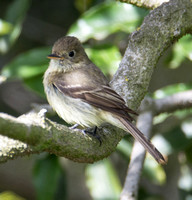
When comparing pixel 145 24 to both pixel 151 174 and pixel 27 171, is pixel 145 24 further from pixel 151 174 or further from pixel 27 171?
pixel 27 171

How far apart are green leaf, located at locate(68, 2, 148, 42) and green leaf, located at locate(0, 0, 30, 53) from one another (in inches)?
26.7

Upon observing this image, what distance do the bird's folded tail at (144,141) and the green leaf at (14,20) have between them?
1.86 metres

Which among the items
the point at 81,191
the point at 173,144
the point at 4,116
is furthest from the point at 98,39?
the point at 4,116

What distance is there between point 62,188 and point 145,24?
2203 mm

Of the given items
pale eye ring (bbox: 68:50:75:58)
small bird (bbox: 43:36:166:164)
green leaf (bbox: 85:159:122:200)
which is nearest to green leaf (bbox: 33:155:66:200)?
green leaf (bbox: 85:159:122:200)

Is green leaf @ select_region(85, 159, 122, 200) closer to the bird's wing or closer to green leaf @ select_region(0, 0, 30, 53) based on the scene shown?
the bird's wing

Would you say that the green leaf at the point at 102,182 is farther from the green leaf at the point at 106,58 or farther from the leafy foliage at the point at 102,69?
the green leaf at the point at 106,58

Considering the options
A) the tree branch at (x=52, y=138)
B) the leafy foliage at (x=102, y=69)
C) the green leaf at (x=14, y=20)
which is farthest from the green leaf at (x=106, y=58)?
the tree branch at (x=52, y=138)

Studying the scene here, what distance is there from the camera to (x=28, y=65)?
14.4 feet

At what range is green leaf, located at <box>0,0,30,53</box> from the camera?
461 centimetres

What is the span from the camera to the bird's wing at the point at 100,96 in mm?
3346

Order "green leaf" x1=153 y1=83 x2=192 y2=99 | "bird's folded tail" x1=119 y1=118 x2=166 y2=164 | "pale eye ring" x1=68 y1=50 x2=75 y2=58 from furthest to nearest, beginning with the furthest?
1. "green leaf" x1=153 y1=83 x2=192 y2=99
2. "pale eye ring" x1=68 y1=50 x2=75 y2=58
3. "bird's folded tail" x1=119 y1=118 x2=166 y2=164

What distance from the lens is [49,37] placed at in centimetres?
623

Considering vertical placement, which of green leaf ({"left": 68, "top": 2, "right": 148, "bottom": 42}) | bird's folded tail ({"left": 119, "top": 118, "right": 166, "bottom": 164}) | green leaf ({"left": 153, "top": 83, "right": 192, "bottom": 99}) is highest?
green leaf ({"left": 68, "top": 2, "right": 148, "bottom": 42})
